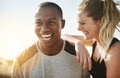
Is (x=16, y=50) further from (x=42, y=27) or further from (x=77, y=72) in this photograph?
(x=77, y=72)

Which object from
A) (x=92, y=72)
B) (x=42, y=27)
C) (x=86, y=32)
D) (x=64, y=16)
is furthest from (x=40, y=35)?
(x=92, y=72)

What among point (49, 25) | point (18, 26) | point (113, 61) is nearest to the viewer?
point (113, 61)

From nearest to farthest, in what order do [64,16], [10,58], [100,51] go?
[100,51], [64,16], [10,58]

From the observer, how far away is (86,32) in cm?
158

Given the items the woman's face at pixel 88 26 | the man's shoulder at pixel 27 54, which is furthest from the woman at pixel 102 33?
the man's shoulder at pixel 27 54

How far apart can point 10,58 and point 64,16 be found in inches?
18.6

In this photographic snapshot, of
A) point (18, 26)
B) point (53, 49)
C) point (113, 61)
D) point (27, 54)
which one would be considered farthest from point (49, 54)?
point (113, 61)

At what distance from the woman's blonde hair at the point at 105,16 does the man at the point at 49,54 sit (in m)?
0.20

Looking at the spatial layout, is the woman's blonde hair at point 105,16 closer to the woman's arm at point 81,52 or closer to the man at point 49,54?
the woman's arm at point 81,52

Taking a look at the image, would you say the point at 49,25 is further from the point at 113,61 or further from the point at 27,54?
the point at 113,61

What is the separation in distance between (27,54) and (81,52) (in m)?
0.37

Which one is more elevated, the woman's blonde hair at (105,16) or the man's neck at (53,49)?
the woman's blonde hair at (105,16)

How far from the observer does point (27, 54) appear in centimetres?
171

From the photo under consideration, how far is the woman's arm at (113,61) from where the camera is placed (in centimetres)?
148
